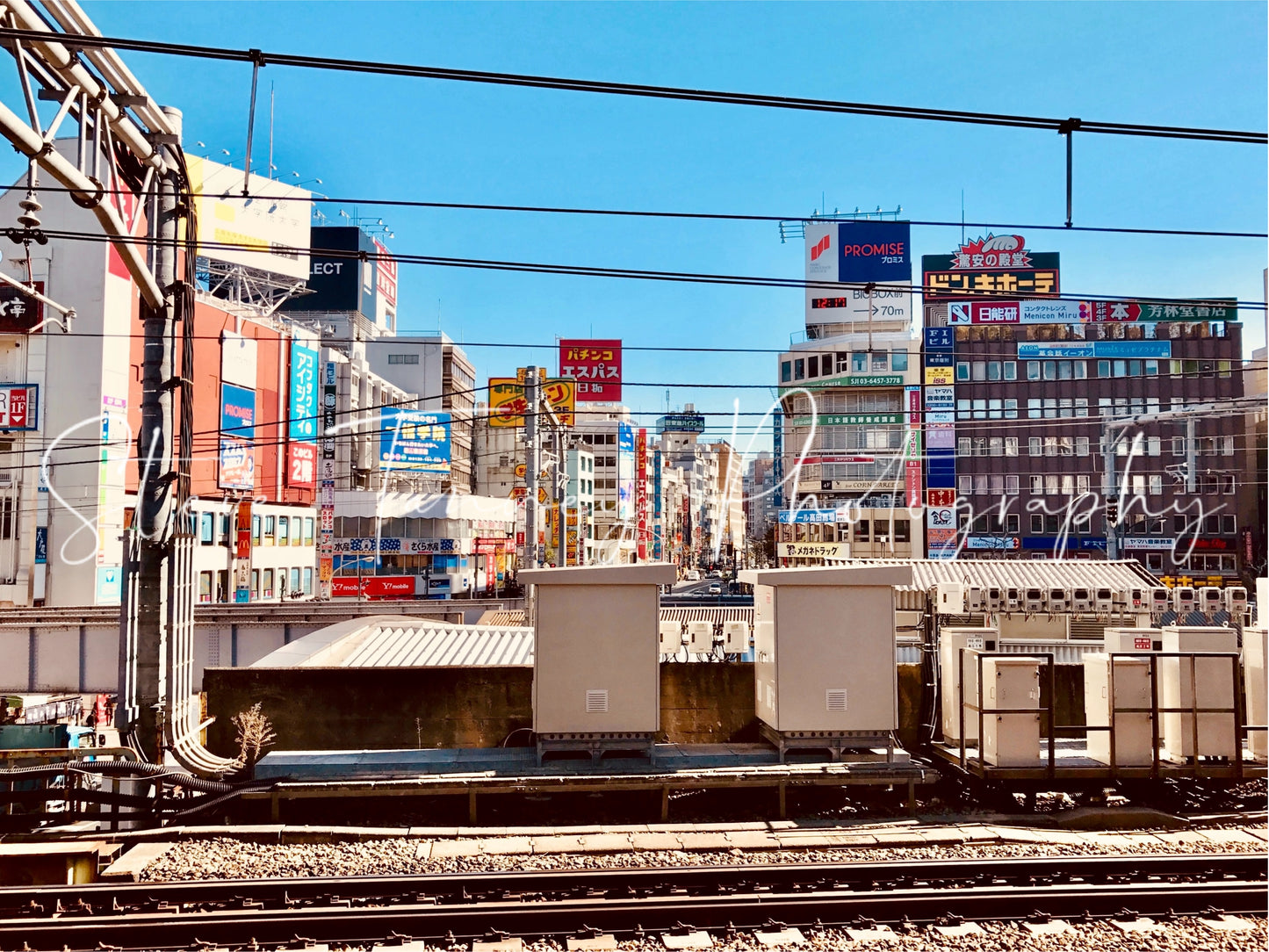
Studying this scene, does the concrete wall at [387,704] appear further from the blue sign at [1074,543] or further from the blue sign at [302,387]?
the blue sign at [1074,543]

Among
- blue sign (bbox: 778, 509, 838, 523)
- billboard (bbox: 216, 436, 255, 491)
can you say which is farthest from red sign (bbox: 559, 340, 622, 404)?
billboard (bbox: 216, 436, 255, 491)

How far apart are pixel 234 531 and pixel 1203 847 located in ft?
149

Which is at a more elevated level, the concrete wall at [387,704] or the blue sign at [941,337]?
the blue sign at [941,337]

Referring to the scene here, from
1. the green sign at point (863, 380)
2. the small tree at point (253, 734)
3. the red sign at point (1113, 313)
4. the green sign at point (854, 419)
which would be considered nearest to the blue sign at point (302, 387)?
the green sign at point (863, 380)

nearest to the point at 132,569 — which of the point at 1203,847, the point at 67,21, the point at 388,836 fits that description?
the point at 388,836

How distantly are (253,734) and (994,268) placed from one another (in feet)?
219

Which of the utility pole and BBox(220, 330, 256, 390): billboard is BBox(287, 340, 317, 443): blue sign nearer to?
BBox(220, 330, 256, 390): billboard

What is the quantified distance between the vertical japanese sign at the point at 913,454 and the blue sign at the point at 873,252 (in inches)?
418

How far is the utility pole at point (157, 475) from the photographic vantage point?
10.7 m

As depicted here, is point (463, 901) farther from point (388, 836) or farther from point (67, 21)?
point (67, 21)

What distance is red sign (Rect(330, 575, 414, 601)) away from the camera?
5328cm

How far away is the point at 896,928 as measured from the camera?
289 inches

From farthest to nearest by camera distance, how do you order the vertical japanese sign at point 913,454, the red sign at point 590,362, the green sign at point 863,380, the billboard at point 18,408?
1. the green sign at point 863,380
2. the vertical japanese sign at point 913,454
3. the red sign at point 590,362
4. the billboard at point 18,408

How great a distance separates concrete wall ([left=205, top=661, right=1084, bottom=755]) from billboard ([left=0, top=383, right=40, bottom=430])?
111ft
